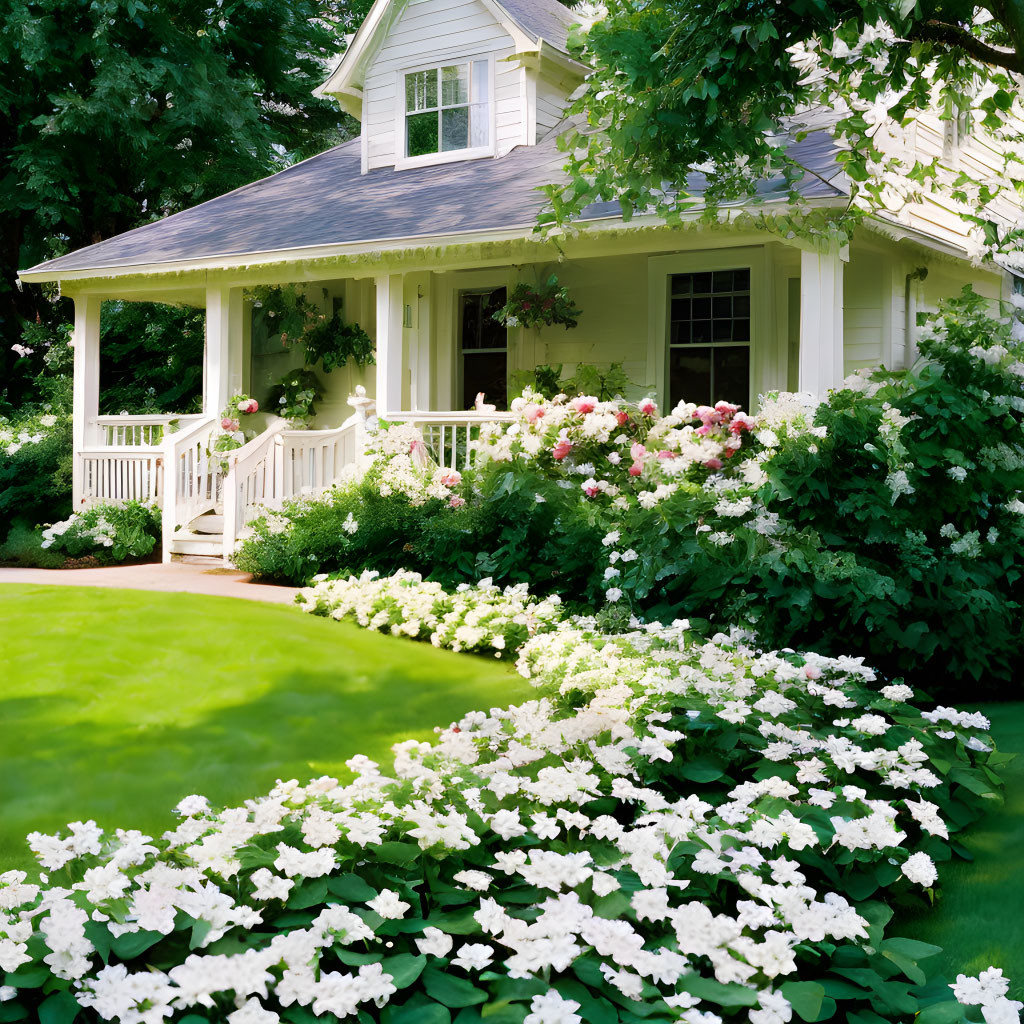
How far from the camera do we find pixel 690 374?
11.5 m

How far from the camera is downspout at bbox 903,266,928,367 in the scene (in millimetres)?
10336

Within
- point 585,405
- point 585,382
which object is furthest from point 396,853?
point 585,382

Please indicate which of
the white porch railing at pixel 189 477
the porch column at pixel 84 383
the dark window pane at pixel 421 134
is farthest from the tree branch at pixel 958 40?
the porch column at pixel 84 383

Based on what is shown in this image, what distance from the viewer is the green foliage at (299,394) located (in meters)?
13.2

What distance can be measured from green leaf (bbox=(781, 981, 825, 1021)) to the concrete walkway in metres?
6.27

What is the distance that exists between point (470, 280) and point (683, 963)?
10918 millimetres

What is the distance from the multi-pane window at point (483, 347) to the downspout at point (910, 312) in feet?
14.4

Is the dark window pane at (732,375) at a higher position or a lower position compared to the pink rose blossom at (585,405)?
higher

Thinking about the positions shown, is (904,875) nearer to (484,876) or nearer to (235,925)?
(484,876)

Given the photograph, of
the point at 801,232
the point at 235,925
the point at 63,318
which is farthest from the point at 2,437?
the point at 235,925

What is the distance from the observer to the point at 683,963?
2465mm

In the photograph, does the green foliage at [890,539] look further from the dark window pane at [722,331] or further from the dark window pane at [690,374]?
the dark window pane at [690,374]

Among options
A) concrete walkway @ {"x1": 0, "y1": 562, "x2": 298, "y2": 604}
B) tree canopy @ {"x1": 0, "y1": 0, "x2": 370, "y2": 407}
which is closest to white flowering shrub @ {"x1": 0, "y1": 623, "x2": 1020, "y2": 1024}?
concrete walkway @ {"x1": 0, "y1": 562, "x2": 298, "y2": 604}

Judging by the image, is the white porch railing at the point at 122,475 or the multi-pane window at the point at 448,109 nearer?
the white porch railing at the point at 122,475
